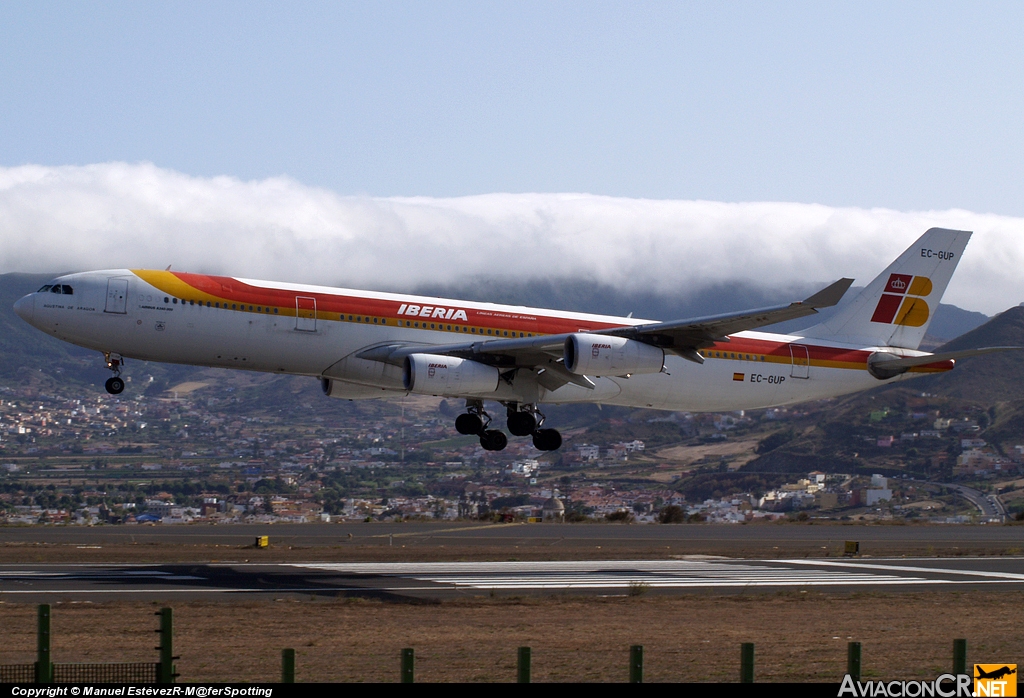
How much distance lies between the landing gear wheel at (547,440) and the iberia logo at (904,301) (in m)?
15.1

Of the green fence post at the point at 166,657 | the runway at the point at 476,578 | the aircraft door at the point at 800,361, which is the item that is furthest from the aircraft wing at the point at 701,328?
the green fence post at the point at 166,657

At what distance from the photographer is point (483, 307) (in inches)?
1649

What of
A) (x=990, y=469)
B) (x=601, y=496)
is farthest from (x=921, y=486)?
(x=601, y=496)

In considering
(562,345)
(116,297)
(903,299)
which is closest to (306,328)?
(116,297)

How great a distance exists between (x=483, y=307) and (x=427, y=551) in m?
13.2

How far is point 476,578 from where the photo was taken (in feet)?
122

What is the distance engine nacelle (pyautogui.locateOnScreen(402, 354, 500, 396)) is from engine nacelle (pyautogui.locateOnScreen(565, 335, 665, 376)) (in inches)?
128

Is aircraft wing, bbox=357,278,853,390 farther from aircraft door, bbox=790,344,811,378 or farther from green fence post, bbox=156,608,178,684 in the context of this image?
green fence post, bbox=156,608,178,684

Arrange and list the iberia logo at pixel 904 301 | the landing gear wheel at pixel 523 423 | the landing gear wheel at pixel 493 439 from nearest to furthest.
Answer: the landing gear wheel at pixel 523 423, the landing gear wheel at pixel 493 439, the iberia logo at pixel 904 301

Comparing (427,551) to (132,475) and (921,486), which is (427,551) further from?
(132,475)

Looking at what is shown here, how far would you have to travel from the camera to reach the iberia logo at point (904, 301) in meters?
48.6

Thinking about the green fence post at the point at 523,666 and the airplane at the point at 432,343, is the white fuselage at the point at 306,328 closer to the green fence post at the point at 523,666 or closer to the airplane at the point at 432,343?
the airplane at the point at 432,343

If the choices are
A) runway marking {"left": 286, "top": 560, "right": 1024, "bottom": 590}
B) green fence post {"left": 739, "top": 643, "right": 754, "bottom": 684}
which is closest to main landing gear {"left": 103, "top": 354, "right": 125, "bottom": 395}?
runway marking {"left": 286, "top": 560, "right": 1024, "bottom": 590}

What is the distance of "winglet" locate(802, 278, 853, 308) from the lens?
31.0 meters
